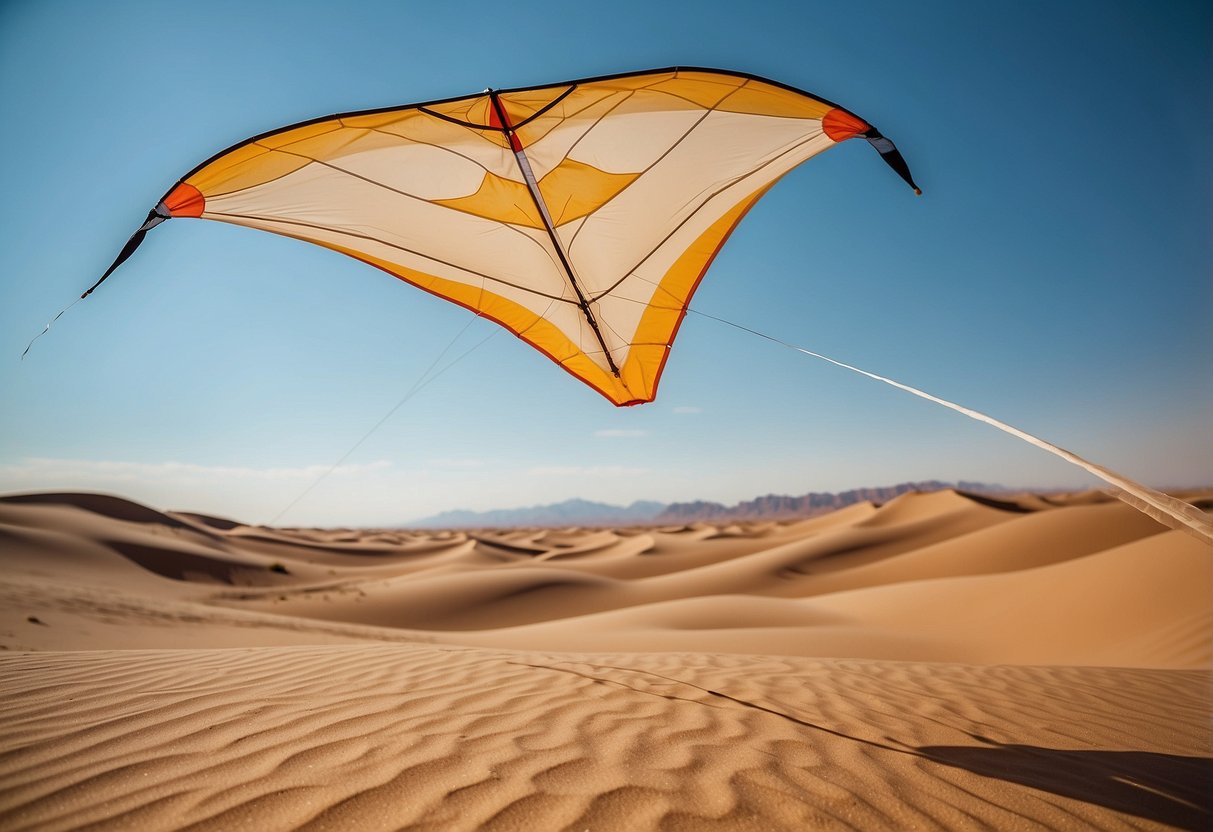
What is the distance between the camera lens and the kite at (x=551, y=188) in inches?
Result: 131

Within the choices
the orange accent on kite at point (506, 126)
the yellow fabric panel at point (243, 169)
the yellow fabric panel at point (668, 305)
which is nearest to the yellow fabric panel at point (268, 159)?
the yellow fabric panel at point (243, 169)

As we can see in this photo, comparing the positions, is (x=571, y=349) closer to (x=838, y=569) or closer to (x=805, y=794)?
(x=805, y=794)

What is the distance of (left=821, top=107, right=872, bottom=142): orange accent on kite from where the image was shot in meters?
3.13

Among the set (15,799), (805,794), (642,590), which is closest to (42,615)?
(15,799)

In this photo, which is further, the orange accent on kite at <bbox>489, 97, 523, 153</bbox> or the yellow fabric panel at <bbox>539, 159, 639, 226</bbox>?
the yellow fabric panel at <bbox>539, 159, 639, 226</bbox>

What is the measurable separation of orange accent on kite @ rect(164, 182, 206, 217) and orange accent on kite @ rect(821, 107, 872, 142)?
3.99 meters

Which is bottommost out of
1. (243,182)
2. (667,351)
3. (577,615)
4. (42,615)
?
(577,615)

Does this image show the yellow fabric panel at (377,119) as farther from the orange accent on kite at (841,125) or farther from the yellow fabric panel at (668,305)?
the orange accent on kite at (841,125)

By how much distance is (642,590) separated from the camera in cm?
1812

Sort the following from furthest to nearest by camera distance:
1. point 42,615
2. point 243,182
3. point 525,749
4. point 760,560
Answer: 1. point 760,560
2. point 42,615
3. point 243,182
4. point 525,749

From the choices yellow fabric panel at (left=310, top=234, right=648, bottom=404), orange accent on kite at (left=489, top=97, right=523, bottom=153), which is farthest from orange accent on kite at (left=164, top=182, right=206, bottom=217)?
orange accent on kite at (left=489, top=97, right=523, bottom=153)

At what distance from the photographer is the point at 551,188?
13.5 ft

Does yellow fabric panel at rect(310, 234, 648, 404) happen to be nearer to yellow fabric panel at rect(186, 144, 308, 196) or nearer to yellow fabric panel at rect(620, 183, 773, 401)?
yellow fabric panel at rect(620, 183, 773, 401)

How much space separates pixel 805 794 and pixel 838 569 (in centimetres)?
2017
